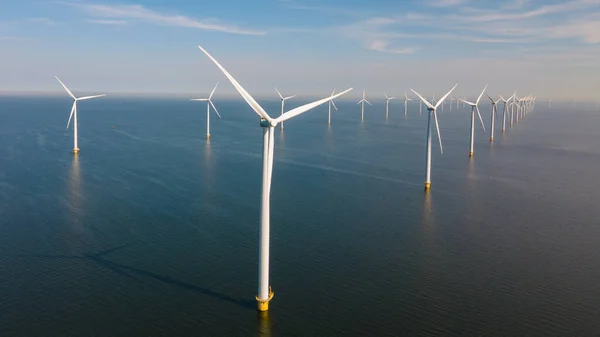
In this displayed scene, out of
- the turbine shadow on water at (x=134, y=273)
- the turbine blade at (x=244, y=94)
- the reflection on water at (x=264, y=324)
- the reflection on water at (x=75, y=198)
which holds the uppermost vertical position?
the turbine blade at (x=244, y=94)

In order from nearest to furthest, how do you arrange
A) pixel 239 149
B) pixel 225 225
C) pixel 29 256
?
pixel 29 256 → pixel 225 225 → pixel 239 149

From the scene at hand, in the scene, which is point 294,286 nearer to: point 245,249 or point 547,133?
point 245,249

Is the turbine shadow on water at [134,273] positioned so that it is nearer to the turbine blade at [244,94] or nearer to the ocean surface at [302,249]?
the ocean surface at [302,249]

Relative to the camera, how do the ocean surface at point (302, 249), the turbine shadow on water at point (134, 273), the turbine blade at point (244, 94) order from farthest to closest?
the turbine shadow on water at point (134, 273) < the ocean surface at point (302, 249) < the turbine blade at point (244, 94)

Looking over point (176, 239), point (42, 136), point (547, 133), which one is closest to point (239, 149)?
point (42, 136)

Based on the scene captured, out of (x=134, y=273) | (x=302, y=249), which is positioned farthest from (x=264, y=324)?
(x=302, y=249)

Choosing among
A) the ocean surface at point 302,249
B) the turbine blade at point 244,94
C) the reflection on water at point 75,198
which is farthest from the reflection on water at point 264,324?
the reflection on water at point 75,198
